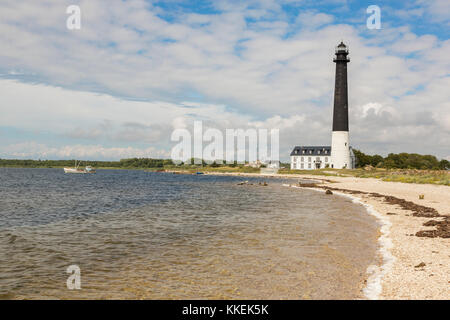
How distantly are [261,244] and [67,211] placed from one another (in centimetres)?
2172

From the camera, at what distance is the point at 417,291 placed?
29.9 ft

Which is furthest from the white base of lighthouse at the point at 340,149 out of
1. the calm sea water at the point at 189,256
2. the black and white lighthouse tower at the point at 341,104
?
the calm sea water at the point at 189,256

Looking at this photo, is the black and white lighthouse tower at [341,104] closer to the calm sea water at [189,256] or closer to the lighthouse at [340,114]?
the lighthouse at [340,114]

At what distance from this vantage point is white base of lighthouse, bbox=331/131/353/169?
9431 cm

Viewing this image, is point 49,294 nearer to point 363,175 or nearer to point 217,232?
point 217,232

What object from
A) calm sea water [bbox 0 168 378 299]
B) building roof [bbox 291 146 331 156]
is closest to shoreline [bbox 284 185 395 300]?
calm sea water [bbox 0 168 378 299]

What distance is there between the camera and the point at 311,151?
143 metres

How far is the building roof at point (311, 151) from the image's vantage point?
139125mm

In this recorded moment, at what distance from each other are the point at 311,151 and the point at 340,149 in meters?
47.7

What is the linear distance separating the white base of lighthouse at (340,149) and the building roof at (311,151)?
39468 mm

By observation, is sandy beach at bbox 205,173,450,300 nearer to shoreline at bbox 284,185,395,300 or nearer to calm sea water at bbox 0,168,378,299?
shoreline at bbox 284,185,395,300

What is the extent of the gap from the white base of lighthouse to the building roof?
39.5 metres

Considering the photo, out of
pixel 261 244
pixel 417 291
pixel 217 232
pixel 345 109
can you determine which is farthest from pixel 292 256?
pixel 345 109

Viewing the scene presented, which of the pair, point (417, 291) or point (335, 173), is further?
point (335, 173)
